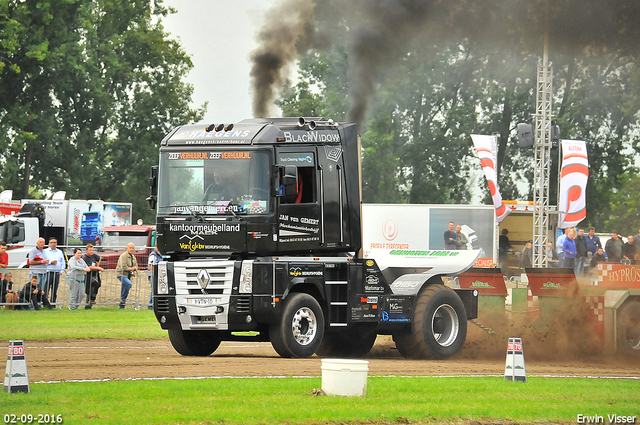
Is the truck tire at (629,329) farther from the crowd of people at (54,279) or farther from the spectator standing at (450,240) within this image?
the spectator standing at (450,240)

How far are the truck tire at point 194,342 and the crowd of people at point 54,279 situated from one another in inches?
392

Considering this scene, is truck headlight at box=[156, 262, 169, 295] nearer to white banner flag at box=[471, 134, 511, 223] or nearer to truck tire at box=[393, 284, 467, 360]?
truck tire at box=[393, 284, 467, 360]

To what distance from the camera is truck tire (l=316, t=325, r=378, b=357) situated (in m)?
15.7

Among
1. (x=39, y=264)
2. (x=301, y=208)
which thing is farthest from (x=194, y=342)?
(x=39, y=264)

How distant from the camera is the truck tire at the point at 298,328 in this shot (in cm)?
1339

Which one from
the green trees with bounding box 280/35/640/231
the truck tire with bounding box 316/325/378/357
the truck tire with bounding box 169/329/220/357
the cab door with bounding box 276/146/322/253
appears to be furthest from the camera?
the green trees with bounding box 280/35/640/231

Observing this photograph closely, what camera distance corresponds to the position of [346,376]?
31.8 ft

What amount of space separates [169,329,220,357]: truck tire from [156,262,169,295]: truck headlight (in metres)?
0.87

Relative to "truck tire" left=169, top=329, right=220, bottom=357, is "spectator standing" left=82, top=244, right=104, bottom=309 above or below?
above

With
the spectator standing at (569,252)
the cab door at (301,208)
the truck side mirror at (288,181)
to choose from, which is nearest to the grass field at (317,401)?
the cab door at (301,208)

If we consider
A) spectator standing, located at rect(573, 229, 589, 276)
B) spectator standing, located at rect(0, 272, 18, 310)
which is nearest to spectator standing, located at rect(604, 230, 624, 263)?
spectator standing, located at rect(573, 229, 589, 276)

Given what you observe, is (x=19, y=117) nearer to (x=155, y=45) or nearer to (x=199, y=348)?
(x=155, y=45)

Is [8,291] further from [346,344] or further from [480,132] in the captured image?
[480,132]

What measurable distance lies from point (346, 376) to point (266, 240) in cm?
393
